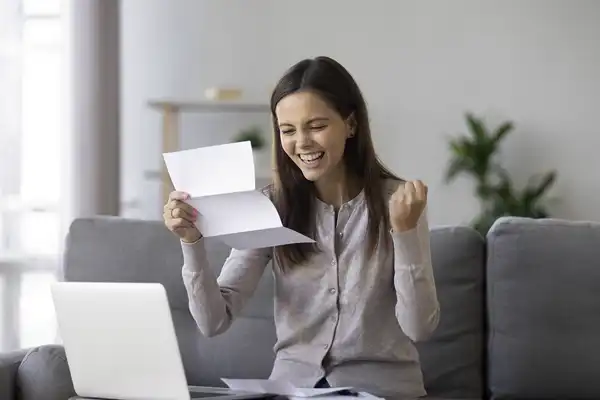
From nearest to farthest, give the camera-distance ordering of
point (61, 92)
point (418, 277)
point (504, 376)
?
1. point (418, 277)
2. point (504, 376)
3. point (61, 92)

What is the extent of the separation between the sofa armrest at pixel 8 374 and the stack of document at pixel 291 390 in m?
0.50

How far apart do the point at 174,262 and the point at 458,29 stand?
97.2 inches

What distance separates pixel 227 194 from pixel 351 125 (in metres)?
0.37

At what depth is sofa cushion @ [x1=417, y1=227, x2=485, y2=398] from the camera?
197 centimetres

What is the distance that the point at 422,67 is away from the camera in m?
4.12

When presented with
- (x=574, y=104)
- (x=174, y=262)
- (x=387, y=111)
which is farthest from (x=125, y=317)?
(x=574, y=104)

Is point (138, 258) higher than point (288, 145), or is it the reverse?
point (288, 145)

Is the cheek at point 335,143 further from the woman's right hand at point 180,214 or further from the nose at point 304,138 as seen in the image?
the woman's right hand at point 180,214

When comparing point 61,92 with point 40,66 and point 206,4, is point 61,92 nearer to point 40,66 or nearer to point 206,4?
point 40,66

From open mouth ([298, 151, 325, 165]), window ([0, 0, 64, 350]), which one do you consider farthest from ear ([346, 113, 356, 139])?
window ([0, 0, 64, 350])

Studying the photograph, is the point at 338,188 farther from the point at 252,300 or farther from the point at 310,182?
the point at 252,300

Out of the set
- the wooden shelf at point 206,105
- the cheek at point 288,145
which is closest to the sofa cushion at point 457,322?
the cheek at point 288,145

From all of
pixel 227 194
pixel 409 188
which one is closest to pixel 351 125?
pixel 409 188

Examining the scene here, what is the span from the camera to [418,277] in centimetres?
153
